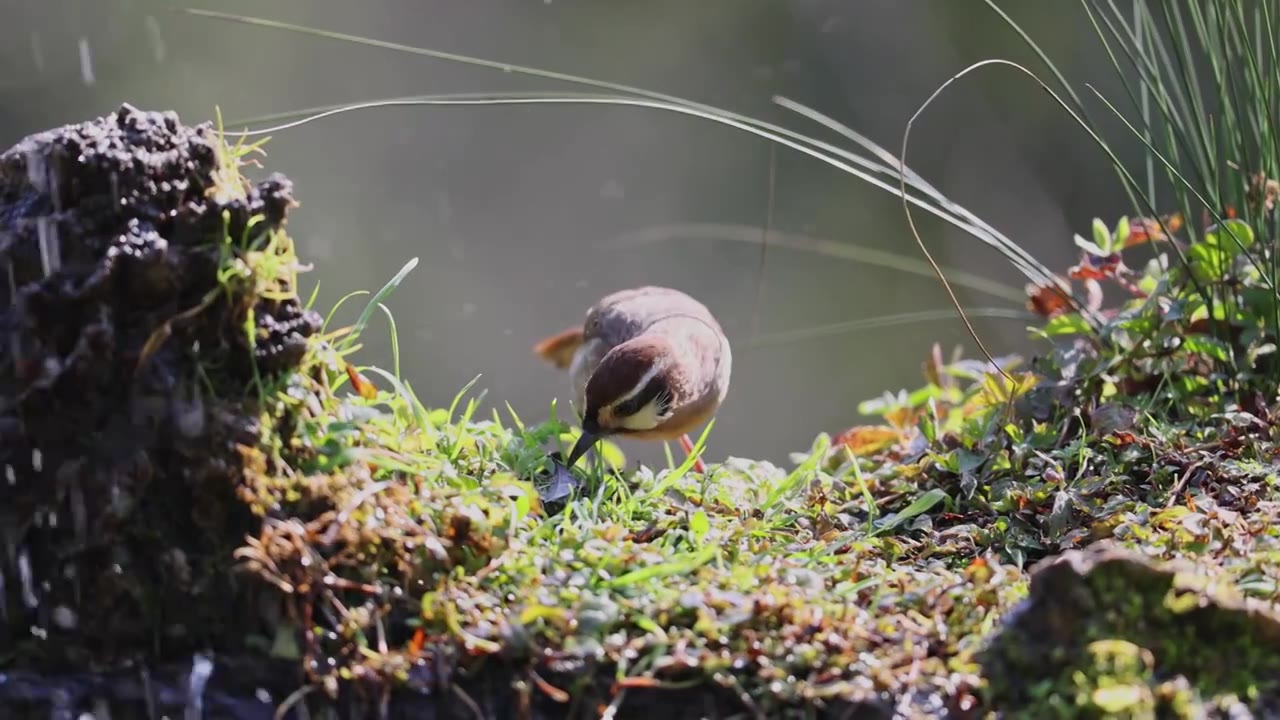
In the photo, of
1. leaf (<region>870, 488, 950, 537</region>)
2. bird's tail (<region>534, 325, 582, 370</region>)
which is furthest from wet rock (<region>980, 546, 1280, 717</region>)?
bird's tail (<region>534, 325, 582, 370</region>)

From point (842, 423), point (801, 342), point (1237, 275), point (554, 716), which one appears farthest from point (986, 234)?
point (801, 342)

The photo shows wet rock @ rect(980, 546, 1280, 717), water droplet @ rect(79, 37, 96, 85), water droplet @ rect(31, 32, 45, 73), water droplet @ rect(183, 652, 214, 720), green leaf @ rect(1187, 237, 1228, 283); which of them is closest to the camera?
wet rock @ rect(980, 546, 1280, 717)

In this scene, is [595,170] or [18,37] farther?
[595,170]

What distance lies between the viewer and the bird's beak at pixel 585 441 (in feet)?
9.75

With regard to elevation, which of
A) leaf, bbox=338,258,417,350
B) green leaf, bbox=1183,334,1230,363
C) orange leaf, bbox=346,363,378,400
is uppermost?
leaf, bbox=338,258,417,350

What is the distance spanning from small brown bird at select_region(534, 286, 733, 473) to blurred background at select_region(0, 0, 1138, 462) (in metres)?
3.83

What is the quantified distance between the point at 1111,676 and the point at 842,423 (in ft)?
20.9

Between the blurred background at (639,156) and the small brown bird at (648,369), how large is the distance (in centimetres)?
383

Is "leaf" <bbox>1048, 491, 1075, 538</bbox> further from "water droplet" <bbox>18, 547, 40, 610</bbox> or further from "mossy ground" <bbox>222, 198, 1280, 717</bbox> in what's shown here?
"water droplet" <bbox>18, 547, 40, 610</bbox>

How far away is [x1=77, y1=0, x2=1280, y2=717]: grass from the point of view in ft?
5.91

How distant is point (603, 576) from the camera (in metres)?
2.11

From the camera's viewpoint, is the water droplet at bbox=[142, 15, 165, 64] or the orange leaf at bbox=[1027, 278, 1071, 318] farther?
the water droplet at bbox=[142, 15, 165, 64]

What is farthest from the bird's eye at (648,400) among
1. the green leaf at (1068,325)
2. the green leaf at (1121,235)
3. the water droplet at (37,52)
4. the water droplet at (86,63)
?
the water droplet at (37,52)

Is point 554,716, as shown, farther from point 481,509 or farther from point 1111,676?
point 1111,676
